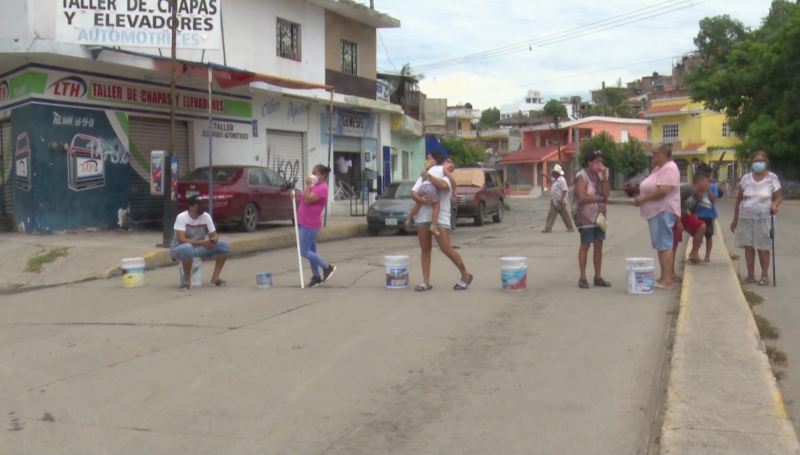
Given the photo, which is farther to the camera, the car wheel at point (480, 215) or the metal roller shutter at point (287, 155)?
the metal roller shutter at point (287, 155)

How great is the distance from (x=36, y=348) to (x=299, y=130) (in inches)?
701

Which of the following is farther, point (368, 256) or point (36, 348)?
point (368, 256)

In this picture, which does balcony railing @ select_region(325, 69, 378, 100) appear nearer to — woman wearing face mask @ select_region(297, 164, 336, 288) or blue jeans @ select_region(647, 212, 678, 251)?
woman wearing face mask @ select_region(297, 164, 336, 288)

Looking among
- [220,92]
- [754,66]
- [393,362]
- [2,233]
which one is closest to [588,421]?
[393,362]

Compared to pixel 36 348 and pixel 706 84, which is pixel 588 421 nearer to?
pixel 36 348

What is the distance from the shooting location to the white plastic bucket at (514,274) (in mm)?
9469

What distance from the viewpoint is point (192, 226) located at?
→ 10.4 m

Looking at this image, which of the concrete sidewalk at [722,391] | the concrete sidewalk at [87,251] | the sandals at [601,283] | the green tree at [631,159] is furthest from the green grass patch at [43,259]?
the green tree at [631,159]

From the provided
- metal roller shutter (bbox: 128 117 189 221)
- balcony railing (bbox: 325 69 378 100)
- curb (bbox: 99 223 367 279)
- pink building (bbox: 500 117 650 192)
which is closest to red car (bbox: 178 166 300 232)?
curb (bbox: 99 223 367 279)

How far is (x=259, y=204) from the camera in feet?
59.5

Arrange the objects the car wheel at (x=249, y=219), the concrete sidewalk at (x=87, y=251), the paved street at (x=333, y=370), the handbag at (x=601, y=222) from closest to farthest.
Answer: the paved street at (x=333, y=370) → the handbag at (x=601, y=222) → the concrete sidewalk at (x=87, y=251) → the car wheel at (x=249, y=219)

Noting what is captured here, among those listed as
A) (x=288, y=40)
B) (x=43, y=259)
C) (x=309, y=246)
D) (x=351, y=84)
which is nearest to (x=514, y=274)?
(x=309, y=246)

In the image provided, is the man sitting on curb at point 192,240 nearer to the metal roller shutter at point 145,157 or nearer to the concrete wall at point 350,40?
the metal roller shutter at point 145,157

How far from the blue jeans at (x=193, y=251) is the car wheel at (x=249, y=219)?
7177 millimetres
